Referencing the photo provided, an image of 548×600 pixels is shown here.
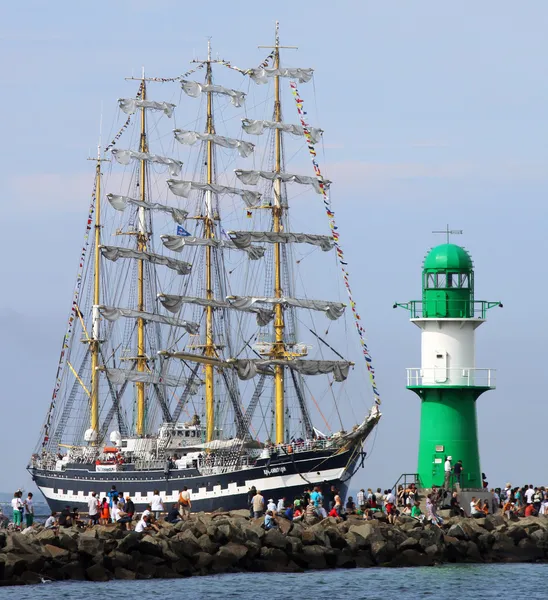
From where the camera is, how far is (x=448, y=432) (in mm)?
50938

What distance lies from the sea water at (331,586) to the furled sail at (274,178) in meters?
30.0

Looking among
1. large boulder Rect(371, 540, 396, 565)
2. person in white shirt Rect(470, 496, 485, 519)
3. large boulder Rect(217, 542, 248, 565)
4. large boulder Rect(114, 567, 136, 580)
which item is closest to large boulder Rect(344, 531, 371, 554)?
large boulder Rect(371, 540, 396, 565)

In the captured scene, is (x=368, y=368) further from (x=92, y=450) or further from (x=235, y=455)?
(x=92, y=450)

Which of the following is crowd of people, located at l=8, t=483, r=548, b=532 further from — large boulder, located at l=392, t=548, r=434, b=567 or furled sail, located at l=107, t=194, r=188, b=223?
furled sail, located at l=107, t=194, r=188, b=223

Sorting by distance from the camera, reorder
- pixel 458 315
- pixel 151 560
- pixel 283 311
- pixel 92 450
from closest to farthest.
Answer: pixel 151 560
pixel 458 315
pixel 283 311
pixel 92 450

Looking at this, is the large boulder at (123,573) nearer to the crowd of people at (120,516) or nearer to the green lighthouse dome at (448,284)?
the crowd of people at (120,516)

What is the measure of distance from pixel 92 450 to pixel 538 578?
130 feet

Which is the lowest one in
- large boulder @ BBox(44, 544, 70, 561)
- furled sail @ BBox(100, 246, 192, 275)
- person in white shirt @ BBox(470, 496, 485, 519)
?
large boulder @ BBox(44, 544, 70, 561)

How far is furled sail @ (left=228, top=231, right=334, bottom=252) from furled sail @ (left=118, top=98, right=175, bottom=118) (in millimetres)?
10452

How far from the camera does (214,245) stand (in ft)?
253

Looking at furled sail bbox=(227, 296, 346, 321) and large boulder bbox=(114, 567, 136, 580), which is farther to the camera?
furled sail bbox=(227, 296, 346, 321)

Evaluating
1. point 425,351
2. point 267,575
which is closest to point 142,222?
point 425,351

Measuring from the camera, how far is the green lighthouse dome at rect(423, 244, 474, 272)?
5172cm

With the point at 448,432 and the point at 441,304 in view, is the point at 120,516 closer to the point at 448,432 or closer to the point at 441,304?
the point at 448,432
